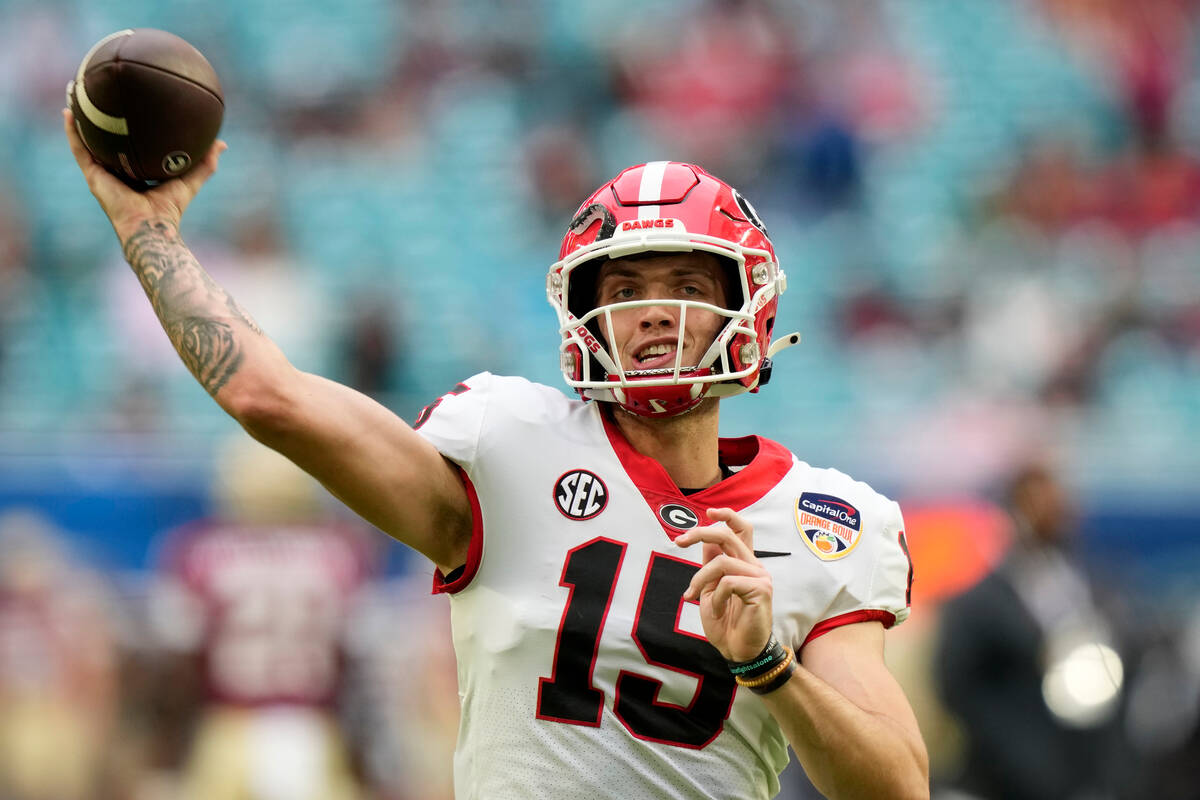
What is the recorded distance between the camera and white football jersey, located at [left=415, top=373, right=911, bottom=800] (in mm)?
2791

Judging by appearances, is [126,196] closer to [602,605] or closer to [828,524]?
[602,605]

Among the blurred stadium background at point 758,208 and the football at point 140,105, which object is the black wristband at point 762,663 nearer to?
the football at point 140,105

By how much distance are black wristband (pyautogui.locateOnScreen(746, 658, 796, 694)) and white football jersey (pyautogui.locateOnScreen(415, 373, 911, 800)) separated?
7.6 inches

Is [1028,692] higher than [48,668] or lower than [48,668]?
higher

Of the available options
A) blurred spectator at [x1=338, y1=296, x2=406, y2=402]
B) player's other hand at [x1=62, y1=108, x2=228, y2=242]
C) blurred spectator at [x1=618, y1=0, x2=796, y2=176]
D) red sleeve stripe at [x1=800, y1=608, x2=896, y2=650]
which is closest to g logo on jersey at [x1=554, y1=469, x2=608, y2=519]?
red sleeve stripe at [x1=800, y1=608, x2=896, y2=650]

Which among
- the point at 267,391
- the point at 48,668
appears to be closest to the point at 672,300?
the point at 267,391

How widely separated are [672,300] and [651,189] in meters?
0.26

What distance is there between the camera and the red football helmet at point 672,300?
3.03 m

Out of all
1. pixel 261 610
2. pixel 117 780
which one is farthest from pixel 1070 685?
pixel 117 780

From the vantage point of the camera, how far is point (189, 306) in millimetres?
2562

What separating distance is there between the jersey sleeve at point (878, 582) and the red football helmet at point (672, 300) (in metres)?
0.38

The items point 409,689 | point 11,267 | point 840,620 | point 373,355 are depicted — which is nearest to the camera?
point 840,620

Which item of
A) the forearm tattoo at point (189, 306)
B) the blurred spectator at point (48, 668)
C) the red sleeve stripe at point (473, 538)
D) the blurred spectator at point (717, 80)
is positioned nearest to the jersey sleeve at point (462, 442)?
the red sleeve stripe at point (473, 538)

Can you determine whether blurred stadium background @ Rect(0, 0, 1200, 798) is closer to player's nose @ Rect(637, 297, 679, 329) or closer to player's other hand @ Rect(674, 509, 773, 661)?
player's nose @ Rect(637, 297, 679, 329)
